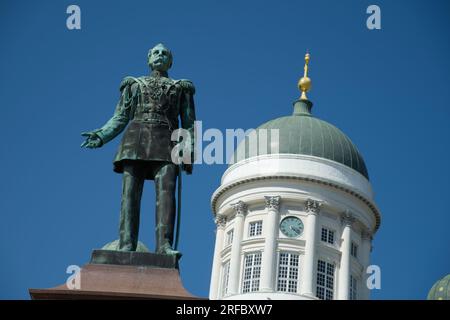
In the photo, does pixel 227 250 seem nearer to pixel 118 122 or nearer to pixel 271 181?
pixel 271 181

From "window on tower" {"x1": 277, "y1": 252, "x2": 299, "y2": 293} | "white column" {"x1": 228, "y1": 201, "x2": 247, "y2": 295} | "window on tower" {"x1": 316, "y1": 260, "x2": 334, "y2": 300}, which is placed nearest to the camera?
"window on tower" {"x1": 277, "y1": 252, "x2": 299, "y2": 293}

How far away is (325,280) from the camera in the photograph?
97875 mm

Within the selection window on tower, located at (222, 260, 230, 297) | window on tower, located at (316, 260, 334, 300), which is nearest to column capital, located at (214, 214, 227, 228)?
window on tower, located at (222, 260, 230, 297)

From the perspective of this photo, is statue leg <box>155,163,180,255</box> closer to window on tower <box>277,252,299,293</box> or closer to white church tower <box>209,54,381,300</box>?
white church tower <box>209,54,381,300</box>

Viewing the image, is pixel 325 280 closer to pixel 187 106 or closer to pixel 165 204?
pixel 187 106

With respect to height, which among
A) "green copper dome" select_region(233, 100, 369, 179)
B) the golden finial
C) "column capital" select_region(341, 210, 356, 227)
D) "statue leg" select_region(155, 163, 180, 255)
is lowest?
"statue leg" select_region(155, 163, 180, 255)

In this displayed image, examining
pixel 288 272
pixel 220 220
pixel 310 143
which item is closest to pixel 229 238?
pixel 220 220

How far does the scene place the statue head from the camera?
16.6 m

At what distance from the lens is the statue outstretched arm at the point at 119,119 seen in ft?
52.2

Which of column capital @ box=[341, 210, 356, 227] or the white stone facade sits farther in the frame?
column capital @ box=[341, 210, 356, 227]

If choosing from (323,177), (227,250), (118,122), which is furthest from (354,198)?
(118,122)

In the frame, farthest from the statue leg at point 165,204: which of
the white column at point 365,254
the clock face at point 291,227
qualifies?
the white column at point 365,254

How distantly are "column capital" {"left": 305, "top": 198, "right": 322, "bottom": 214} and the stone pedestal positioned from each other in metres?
83.1

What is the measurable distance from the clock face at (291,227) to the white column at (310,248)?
2.18 ft
